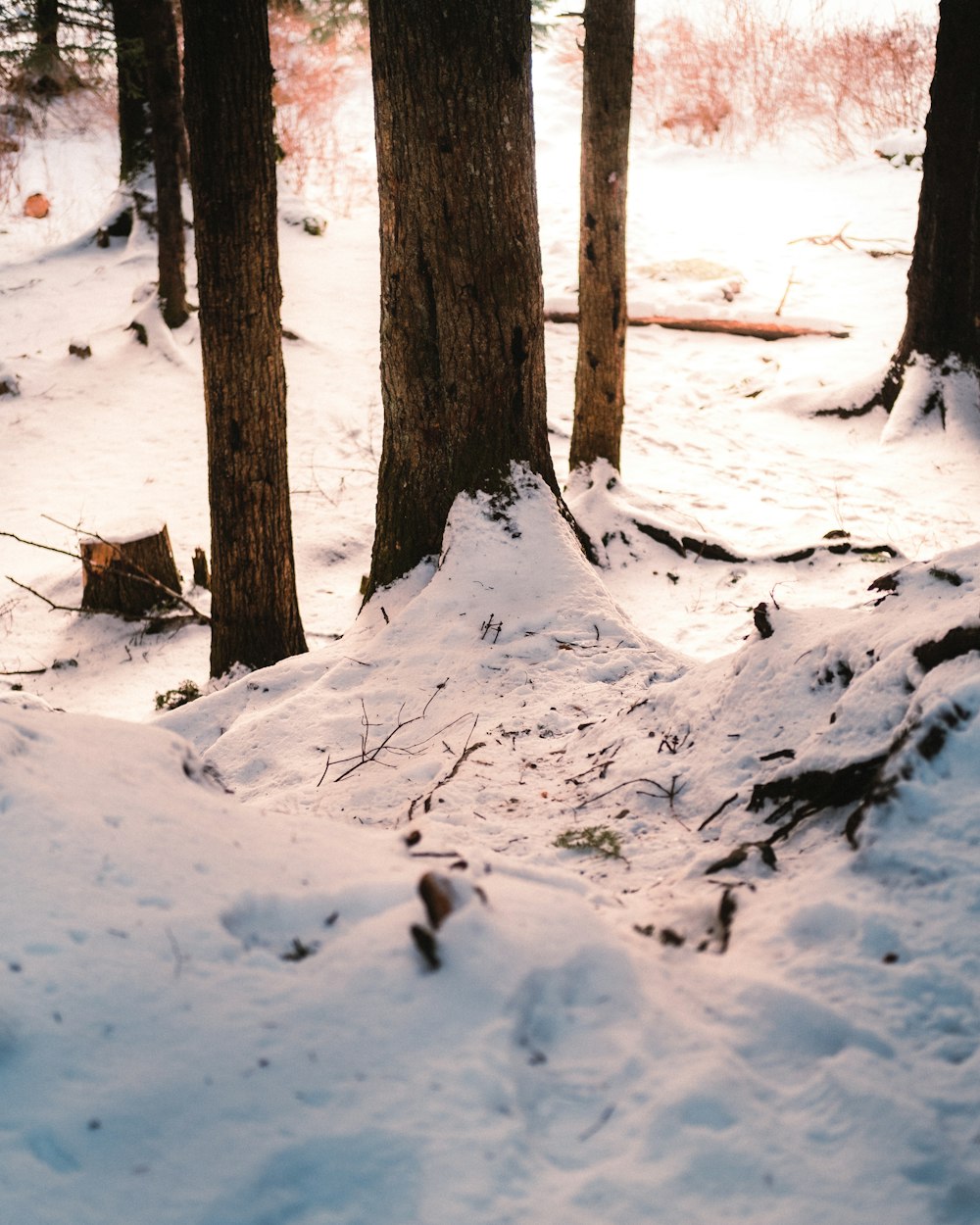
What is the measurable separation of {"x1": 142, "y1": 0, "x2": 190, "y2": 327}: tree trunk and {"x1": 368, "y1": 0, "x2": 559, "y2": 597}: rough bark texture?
7.39 metres

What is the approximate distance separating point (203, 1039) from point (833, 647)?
1.91m

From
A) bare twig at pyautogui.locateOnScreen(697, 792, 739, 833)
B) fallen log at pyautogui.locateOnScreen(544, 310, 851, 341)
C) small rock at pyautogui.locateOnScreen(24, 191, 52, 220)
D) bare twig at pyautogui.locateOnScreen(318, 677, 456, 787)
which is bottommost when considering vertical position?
bare twig at pyautogui.locateOnScreen(318, 677, 456, 787)

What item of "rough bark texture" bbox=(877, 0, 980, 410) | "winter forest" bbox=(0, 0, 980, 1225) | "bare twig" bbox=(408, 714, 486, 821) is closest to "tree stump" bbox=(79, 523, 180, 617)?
"winter forest" bbox=(0, 0, 980, 1225)

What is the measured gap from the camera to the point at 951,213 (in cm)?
830

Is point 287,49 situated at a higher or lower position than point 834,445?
higher

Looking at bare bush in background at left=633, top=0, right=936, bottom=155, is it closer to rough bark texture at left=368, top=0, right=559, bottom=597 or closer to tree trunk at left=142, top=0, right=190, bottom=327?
tree trunk at left=142, top=0, right=190, bottom=327

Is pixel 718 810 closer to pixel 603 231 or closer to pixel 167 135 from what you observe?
pixel 603 231

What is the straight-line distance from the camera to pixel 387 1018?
1519mm

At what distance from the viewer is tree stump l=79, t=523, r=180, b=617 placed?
6.95 m

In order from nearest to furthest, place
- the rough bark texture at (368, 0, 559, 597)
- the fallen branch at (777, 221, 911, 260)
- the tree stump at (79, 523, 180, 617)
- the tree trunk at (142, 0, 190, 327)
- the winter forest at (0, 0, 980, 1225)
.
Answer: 1. the winter forest at (0, 0, 980, 1225)
2. the rough bark texture at (368, 0, 559, 597)
3. the tree stump at (79, 523, 180, 617)
4. the tree trunk at (142, 0, 190, 327)
5. the fallen branch at (777, 221, 911, 260)

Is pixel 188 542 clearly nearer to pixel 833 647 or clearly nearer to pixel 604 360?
pixel 604 360

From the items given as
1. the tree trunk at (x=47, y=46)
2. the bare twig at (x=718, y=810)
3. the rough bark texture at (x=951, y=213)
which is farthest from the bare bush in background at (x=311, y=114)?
the bare twig at (x=718, y=810)

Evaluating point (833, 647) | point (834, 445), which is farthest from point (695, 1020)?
point (834, 445)

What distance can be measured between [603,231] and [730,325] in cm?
455
